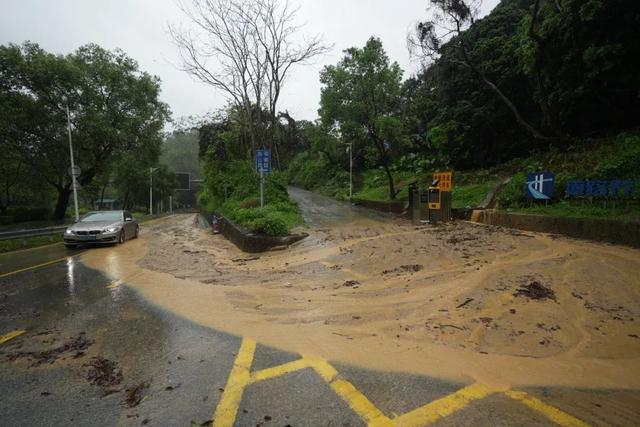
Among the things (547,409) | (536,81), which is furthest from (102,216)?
(536,81)

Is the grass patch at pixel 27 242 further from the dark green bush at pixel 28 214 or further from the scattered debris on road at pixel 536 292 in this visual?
the dark green bush at pixel 28 214

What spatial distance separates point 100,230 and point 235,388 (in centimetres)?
1132

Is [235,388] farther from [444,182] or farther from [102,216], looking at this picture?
[444,182]

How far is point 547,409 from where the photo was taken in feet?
8.63

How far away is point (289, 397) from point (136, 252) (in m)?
9.98

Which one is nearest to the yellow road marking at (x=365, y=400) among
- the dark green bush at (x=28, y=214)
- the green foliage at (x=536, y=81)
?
the green foliage at (x=536, y=81)

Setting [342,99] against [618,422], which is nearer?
[618,422]

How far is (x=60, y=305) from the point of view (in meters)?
5.59

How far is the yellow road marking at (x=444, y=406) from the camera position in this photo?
8.39 feet

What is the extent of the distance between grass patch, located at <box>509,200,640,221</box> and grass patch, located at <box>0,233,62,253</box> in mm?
18329

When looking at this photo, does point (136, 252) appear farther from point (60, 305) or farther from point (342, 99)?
point (342, 99)

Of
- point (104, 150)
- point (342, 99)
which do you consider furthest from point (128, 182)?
point (342, 99)

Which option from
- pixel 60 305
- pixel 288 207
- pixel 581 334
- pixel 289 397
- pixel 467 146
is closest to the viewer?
pixel 289 397

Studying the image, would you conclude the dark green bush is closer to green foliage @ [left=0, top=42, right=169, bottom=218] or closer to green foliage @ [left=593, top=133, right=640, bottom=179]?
green foliage @ [left=0, top=42, right=169, bottom=218]
